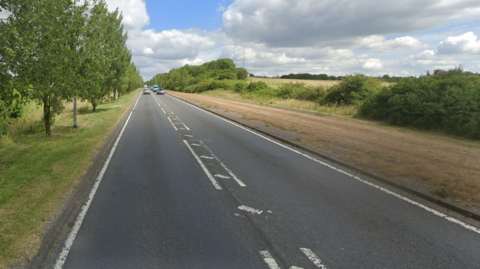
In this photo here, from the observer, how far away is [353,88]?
2959 centimetres

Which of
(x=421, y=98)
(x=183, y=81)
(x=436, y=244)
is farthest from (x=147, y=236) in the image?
(x=183, y=81)

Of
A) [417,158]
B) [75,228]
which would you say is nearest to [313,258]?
[75,228]

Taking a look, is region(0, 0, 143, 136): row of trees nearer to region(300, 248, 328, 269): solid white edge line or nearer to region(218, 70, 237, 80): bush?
region(300, 248, 328, 269): solid white edge line

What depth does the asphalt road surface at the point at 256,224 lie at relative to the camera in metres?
3.85

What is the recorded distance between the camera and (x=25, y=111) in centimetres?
1894

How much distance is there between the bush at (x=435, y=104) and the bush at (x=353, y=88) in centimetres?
523

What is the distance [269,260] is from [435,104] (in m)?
16.5

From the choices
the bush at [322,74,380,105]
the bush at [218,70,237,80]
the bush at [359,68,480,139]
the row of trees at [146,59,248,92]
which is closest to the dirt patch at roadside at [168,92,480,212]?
the bush at [359,68,480,139]

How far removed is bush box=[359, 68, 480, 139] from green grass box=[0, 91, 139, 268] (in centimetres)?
1642

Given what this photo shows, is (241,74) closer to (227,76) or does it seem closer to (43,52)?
(227,76)

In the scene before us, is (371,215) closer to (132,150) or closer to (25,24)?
(132,150)

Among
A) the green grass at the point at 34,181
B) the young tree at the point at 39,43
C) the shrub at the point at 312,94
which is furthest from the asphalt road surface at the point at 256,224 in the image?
the shrub at the point at 312,94

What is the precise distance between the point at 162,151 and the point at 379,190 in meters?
6.97

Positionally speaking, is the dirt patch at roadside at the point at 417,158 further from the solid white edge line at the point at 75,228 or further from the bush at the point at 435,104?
the solid white edge line at the point at 75,228
